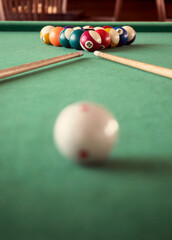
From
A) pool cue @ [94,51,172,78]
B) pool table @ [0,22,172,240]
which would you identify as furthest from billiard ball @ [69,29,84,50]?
pool table @ [0,22,172,240]

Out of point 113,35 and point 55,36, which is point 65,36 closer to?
point 55,36

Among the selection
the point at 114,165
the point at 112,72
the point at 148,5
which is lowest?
the point at 148,5

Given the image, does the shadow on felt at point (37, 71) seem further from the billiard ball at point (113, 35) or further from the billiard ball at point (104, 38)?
the billiard ball at point (113, 35)

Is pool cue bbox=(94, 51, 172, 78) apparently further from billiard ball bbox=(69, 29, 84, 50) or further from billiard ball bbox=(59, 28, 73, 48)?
billiard ball bbox=(59, 28, 73, 48)

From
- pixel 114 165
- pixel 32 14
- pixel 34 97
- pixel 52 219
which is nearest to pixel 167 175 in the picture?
pixel 114 165

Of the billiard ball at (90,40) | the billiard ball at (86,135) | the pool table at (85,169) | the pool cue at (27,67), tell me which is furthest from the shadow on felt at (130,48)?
the billiard ball at (86,135)

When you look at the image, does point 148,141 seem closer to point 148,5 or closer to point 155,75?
point 155,75
